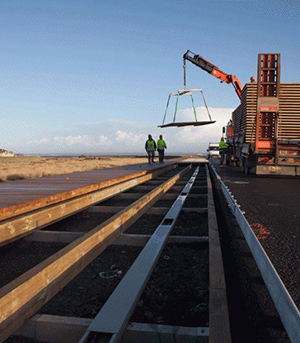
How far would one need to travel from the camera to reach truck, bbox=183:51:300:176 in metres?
14.2

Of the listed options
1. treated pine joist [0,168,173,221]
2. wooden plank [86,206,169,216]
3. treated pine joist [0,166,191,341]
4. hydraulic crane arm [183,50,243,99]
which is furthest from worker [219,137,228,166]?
treated pine joist [0,166,191,341]

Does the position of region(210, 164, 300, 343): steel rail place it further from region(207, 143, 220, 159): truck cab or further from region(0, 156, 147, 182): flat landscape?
region(207, 143, 220, 159): truck cab

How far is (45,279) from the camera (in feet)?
8.53

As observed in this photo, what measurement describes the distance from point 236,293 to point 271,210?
398 cm

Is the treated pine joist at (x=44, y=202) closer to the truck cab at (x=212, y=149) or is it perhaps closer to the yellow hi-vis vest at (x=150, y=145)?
the yellow hi-vis vest at (x=150, y=145)

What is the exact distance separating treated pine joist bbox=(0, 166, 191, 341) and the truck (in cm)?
1161

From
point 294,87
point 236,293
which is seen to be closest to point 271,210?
point 236,293

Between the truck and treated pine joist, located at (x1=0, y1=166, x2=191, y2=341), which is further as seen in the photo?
the truck

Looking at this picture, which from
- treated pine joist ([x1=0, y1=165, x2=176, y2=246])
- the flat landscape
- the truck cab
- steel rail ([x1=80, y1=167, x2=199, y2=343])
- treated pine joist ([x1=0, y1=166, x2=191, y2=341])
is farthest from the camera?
the truck cab

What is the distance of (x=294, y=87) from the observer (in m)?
15.5

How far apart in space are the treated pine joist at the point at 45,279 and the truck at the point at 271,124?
1161 cm

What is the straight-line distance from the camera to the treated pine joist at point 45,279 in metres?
2.10

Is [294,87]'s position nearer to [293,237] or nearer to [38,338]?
[293,237]

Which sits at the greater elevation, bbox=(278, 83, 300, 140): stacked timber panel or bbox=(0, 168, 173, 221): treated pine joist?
bbox=(278, 83, 300, 140): stacked timber panel
